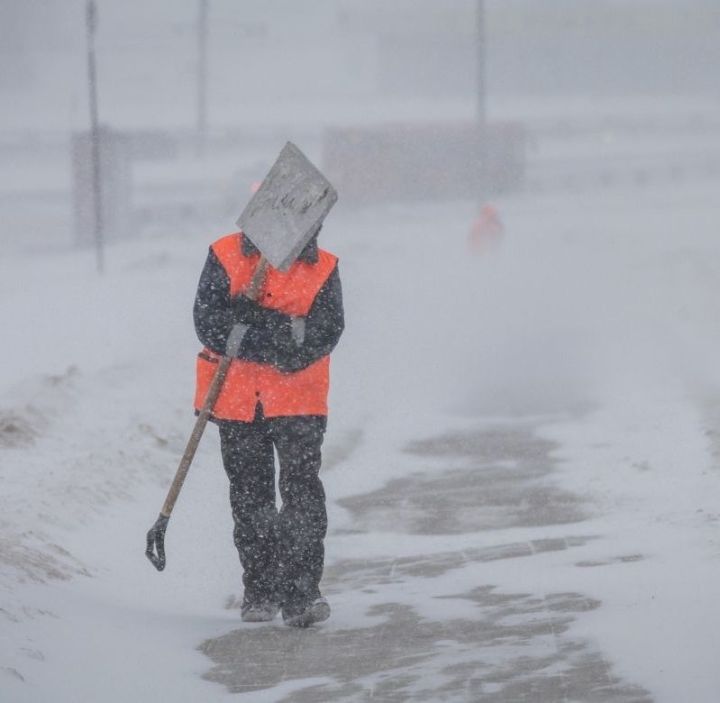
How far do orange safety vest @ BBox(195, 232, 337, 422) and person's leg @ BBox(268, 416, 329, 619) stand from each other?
0.36 ft

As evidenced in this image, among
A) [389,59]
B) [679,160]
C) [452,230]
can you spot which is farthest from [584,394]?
[389,59]

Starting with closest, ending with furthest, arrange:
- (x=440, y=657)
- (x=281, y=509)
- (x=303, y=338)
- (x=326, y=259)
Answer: (x=440, y=657) → (x=303, y=338) → (x=326, y=259) → (x=281, y=509)

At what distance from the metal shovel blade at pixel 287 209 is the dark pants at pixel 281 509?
22.1 inches

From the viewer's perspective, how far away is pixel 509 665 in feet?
16.5

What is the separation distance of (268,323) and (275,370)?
0.16 m

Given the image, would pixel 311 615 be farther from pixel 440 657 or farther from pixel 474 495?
pixel 474 495

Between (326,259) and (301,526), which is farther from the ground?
(326,259)

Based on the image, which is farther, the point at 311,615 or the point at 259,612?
the point at 259,612

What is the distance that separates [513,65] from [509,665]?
74.1 m

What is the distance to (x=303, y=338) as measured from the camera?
567 centimetres

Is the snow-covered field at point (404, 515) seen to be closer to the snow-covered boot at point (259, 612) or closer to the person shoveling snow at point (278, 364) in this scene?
the snow-covered boot at point (259, 612)

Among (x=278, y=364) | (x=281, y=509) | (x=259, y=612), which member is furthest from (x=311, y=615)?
(x=278, y=364)

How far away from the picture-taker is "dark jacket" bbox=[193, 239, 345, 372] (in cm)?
569

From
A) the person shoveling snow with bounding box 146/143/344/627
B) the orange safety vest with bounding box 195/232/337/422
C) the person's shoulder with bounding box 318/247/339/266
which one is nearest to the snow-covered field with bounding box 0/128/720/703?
the person shoveling snow with bounding box 146/143/344/627
